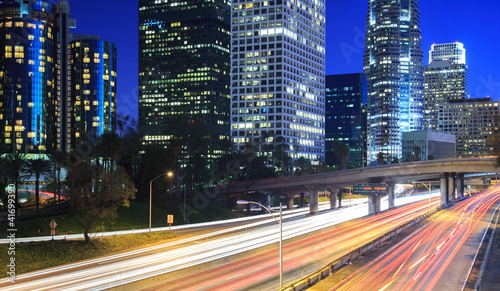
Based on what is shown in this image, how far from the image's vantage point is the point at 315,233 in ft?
207

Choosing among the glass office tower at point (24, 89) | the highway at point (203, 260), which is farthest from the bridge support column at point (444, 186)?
the glass office tower at point (24, 89)

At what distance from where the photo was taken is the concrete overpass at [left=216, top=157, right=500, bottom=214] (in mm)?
102938

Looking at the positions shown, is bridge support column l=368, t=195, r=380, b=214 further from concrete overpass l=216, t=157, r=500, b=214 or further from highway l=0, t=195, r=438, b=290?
highway l=0, t=195, r=438, b=290

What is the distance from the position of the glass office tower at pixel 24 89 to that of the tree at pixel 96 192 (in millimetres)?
142555

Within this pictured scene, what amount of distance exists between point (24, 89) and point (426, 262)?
189136mm

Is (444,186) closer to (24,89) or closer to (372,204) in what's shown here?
(372,204)

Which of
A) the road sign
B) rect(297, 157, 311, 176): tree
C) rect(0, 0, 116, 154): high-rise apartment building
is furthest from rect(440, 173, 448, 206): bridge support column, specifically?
rect(0, 0, 116, 154): high-rise apartment building

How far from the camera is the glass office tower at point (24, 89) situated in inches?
7274

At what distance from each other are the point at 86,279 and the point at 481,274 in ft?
108

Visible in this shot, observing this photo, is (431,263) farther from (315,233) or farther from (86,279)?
(86,279)

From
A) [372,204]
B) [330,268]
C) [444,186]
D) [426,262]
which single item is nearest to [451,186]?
[444,186]

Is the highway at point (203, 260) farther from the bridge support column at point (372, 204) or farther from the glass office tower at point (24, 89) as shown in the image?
the glass office tower at point (24, 89)

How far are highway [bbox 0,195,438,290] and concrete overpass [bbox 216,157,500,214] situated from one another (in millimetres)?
41271

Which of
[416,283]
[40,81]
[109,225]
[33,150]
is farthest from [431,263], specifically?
[40,81]
